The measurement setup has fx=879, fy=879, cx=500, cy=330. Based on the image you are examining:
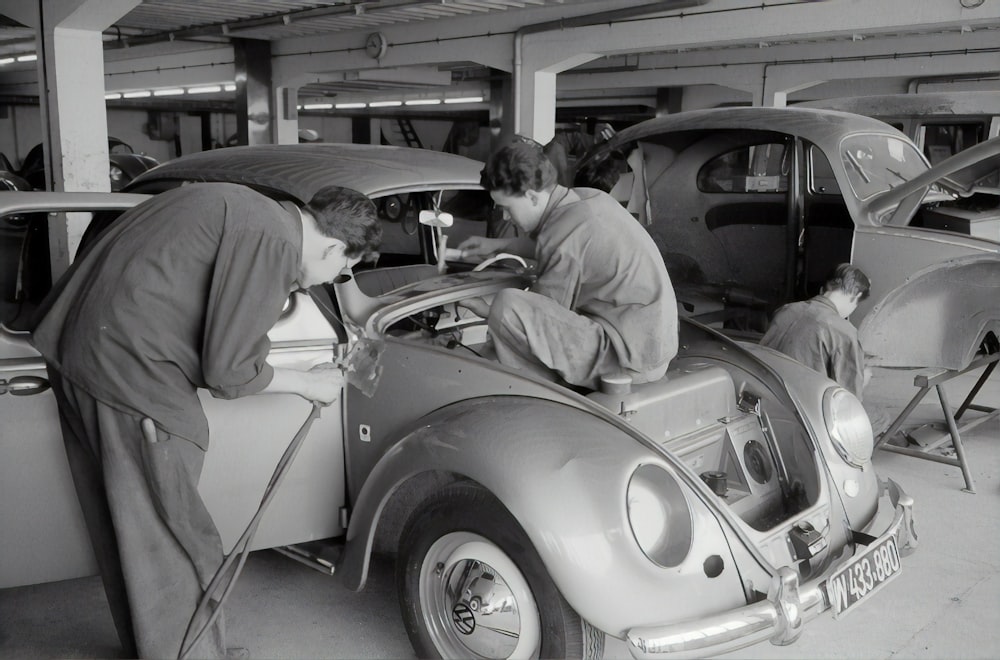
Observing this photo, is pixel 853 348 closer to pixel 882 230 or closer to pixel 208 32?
pixel 882 230

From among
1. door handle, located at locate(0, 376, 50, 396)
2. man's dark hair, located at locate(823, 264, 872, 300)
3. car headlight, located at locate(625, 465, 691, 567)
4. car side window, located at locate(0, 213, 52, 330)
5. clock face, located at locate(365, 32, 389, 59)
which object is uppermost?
clock face, located at locate(365, 32, 389, 59)

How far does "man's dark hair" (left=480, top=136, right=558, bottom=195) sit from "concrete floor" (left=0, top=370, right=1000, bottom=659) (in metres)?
1.62

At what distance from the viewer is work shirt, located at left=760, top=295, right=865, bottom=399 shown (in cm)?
429

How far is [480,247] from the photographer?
3.88m

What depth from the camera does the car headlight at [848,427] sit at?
3.20m

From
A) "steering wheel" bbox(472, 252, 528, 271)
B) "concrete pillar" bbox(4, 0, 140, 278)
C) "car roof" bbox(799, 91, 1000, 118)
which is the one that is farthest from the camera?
"concrete pillar" bbox(4, 0, 140, 278)

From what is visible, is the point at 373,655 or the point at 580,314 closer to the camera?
the point at 373,655

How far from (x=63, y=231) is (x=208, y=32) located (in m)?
5.89

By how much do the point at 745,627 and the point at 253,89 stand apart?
13.9 m

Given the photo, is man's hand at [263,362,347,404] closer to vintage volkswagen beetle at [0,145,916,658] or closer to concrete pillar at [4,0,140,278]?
vintage volkswagen beetle at [0,145,916,658]

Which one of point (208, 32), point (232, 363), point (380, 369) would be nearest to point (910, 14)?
point (380, 369)

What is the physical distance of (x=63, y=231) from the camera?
7.96 m

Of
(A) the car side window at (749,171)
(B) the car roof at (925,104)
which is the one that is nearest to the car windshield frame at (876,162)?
(A) the car side window at (749,171)

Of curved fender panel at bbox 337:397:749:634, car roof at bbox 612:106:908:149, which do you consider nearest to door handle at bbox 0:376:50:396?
curved fender panel at bbox 337:397:749:634
